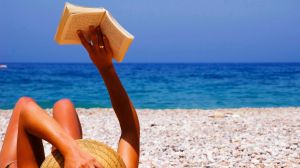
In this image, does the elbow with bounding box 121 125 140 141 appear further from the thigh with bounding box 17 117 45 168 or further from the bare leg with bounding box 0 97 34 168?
the bare leg with bounding box 0 97 34 168

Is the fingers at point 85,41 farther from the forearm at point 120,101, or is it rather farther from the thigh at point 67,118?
the thigh at point 67,118

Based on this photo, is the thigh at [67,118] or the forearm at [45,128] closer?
the forearm at [45,128]

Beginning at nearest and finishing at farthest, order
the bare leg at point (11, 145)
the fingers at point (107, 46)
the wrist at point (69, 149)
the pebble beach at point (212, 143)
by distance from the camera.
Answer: the wrist at point (69, 149)
the fingers at point (107, 46)
the bare leg at point (11, 145)
the pebble beach at point (212, 143)

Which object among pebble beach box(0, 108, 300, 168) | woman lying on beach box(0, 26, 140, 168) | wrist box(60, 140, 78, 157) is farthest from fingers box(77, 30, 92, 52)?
pebble beach box(0, 108, 300, 168)

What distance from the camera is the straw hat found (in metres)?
2.55

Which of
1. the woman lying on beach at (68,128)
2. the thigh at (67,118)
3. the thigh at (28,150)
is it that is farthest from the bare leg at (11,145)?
the thigh at (28,150)

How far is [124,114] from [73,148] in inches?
28.2

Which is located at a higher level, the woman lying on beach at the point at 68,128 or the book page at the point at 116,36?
the book page at the point at 116,36

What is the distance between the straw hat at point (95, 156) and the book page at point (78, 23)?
2.29 feet

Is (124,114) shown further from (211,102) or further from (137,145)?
(211,102)

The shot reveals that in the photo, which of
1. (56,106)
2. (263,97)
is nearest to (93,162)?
(56,106)

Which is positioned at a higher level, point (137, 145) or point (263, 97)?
point (263, 97)

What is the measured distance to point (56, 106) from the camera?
3363 mm

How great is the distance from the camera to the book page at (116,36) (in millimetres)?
2804
